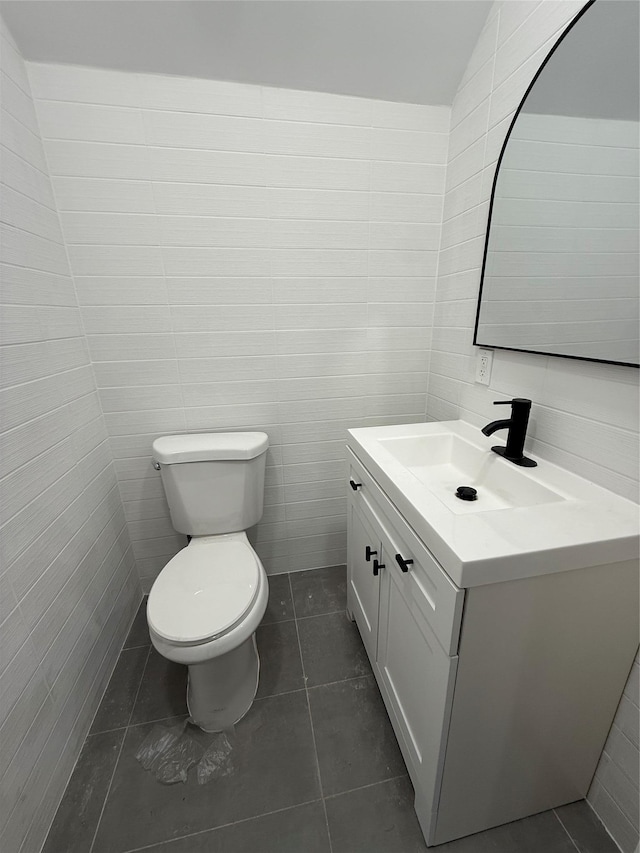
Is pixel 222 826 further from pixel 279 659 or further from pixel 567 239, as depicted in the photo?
pixel 567 239

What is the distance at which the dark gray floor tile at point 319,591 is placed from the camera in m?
1.55

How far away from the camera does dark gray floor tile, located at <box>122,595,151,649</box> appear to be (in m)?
1.41

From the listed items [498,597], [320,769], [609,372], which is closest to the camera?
[498,597]

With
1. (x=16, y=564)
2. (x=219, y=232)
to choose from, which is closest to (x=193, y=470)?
(x=16, y=564)

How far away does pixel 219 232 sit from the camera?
1250 mm

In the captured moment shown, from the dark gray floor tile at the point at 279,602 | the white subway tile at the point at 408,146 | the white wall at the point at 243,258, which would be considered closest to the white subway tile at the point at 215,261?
the white wall at the point at 243,258

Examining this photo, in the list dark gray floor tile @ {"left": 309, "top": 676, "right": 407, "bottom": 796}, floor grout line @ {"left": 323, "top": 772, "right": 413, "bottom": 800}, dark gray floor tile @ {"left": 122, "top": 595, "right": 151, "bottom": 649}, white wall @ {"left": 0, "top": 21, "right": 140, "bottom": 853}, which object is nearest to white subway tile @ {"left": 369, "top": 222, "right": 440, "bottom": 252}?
white wall @ {"left": 0, "top": 21, "right": 140, "bottom": 853}

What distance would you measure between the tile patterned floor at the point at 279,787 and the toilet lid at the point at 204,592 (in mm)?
436

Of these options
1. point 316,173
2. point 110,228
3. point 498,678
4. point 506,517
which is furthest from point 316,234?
point 498,678

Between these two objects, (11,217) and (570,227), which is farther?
(11,217)

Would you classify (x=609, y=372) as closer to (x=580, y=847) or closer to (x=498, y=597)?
(x=498, y=597)

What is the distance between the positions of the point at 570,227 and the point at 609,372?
0.38m

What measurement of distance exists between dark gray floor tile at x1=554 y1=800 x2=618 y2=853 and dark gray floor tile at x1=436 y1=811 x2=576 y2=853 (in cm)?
2

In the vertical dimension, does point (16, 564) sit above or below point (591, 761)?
above
